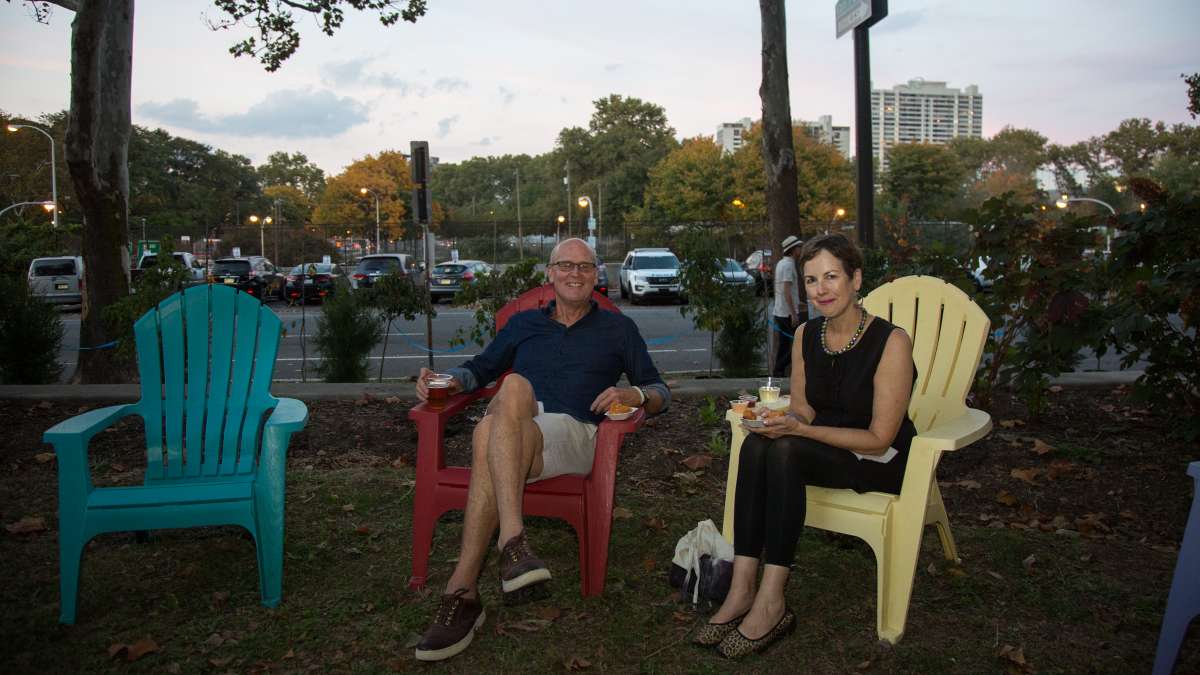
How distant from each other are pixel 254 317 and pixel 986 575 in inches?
119

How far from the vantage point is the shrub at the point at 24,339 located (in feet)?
23.6

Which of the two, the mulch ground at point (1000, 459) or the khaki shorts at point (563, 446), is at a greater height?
the khaki shorts at point (563, 446)

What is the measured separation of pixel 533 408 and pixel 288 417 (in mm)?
845

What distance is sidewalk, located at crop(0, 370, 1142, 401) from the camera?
5.54 meters

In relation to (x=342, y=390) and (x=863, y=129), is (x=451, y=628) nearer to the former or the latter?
(x=342, y=390)

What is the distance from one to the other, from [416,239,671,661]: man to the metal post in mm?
4266

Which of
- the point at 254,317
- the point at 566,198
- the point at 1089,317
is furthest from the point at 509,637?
the point at 566,198

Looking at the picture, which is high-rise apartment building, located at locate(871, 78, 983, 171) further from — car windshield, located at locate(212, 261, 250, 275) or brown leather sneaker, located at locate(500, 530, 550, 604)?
brown leather sneaker, located at locate(500, 530, 550, 604)

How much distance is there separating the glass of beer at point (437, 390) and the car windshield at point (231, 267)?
2089 centimetres

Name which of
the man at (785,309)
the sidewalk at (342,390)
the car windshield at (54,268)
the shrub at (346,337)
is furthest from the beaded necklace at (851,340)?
the car windshield at (54,268)

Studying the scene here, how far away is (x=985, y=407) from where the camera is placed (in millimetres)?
5270

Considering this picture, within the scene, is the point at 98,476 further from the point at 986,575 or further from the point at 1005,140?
the point at 1005,140

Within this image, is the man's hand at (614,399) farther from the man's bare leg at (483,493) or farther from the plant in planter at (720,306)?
the plant in planter at (720,306)

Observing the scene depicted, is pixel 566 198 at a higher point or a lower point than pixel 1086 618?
higher
